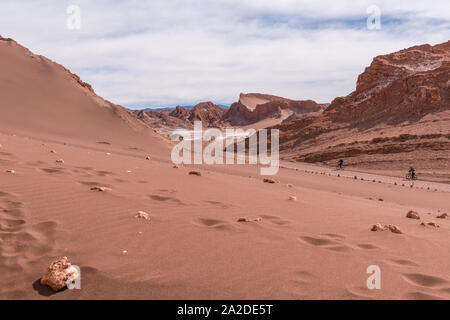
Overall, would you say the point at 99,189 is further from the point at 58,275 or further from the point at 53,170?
the point at 58,275

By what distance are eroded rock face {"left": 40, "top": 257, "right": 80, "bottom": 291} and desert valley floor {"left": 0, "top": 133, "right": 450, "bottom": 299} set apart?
53 mm

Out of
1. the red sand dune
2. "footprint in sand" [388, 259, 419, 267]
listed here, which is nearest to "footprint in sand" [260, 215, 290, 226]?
the red sand dune

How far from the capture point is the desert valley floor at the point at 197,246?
238 cm

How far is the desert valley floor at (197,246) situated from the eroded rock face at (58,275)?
5cm

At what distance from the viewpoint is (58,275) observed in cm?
232

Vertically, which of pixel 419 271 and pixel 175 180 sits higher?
pixel 175 180

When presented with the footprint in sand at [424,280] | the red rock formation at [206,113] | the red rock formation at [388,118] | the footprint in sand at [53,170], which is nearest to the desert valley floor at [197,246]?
the footprint in sand at [424,280]

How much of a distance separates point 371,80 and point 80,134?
116 ft

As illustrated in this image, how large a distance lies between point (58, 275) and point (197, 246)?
3.91ft

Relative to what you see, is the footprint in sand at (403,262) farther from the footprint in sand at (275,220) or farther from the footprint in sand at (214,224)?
the footprint in sand at (214,224)

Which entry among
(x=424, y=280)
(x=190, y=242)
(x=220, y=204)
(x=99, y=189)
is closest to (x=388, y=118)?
(x=220, y=204)

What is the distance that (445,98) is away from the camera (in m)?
30.5
